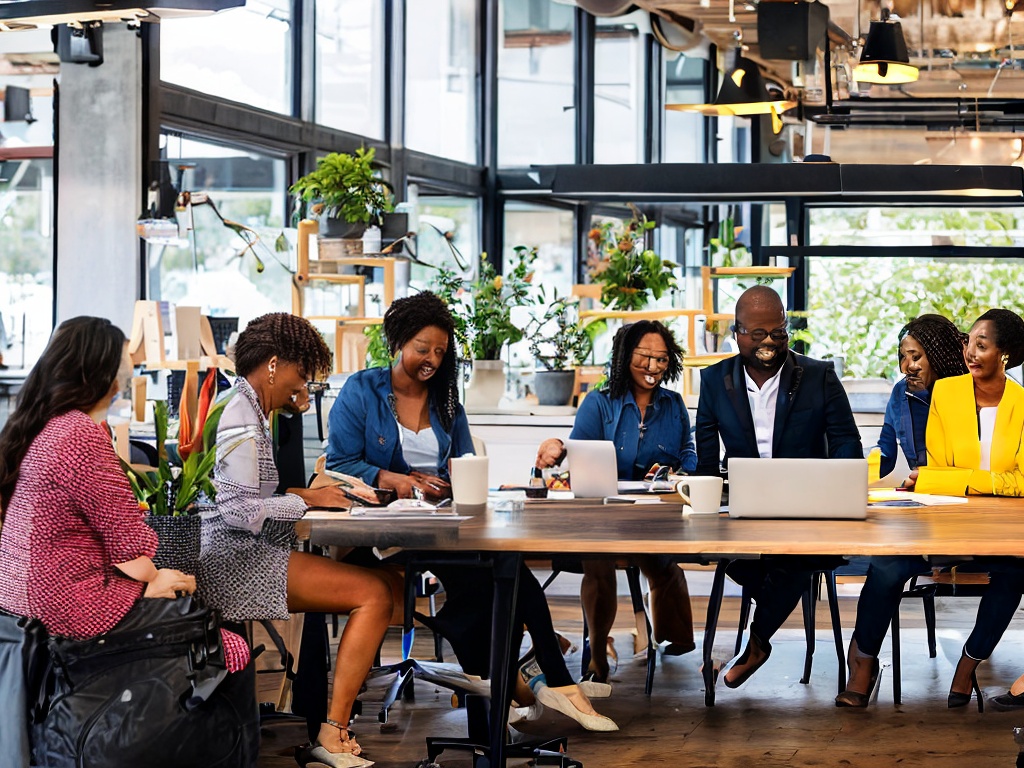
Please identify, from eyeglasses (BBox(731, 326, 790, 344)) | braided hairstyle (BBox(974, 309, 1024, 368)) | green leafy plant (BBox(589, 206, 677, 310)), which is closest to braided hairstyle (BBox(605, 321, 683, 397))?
eyeglasses (BBox(731, 326, 790, 344))

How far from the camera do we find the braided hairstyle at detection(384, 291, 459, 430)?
14.8 feet

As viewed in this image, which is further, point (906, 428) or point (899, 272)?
point (899, 272)

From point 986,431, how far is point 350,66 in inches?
233

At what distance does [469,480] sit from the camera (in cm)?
404

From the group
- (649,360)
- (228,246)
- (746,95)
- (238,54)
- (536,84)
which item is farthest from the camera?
(536,84)

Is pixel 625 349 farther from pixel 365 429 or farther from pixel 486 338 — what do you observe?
pixel 486 338

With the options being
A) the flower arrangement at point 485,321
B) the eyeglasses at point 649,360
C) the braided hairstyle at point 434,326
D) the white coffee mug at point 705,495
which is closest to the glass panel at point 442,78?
the flower arrangement at point 485,321

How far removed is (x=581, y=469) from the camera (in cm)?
436

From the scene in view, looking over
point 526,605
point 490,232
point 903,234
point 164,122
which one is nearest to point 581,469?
point 526,605

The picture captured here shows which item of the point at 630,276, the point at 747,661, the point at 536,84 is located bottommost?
the point at 747,661

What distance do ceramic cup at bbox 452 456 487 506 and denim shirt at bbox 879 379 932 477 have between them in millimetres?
1946

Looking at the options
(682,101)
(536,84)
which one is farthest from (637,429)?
(682,101)

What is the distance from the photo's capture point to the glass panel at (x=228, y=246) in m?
7.55

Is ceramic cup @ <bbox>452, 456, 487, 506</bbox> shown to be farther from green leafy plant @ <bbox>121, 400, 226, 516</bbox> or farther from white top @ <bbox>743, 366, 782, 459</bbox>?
white top @ <bbox>743, 366, 782, 459</bbox>
